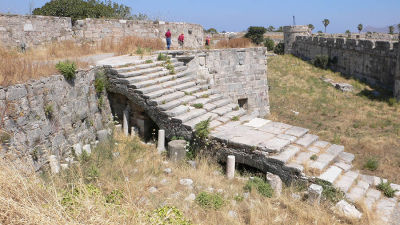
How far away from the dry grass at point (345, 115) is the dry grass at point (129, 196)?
417 centimetres

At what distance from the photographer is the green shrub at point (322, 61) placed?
23.0 m

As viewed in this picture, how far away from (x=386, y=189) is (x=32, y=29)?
35.2ft

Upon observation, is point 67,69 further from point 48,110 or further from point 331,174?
point 331,174

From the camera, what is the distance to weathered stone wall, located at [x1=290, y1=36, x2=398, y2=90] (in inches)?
655

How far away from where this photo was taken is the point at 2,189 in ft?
9.52

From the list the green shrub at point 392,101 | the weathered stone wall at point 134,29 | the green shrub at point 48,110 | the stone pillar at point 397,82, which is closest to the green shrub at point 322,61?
the stone pillar at point 397,82

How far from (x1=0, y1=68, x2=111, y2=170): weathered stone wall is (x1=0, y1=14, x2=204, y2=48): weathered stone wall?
3.96m

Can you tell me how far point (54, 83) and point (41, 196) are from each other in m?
3.83

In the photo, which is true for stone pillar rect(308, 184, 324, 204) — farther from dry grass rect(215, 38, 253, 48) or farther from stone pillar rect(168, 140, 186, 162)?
dry grass rect(215, 38, 253, 48)

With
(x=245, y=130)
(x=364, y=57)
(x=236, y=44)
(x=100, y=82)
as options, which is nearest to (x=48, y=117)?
(x=100, y=82)

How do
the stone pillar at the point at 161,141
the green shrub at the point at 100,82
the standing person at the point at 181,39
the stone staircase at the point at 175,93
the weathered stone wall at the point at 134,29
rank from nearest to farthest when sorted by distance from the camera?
the stone pillar at the point at 161,141
the stone staircase at the point at 175,93
the green shrub at the point at 100,82
the weathered stone wall at the point at 134,29
the standing person at the point at 181,39

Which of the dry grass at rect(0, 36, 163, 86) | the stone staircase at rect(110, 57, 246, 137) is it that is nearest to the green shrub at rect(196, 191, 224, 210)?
the stone staircase at rect(110, 57, 246, 137)

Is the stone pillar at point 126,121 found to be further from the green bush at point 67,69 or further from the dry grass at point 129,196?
the green bush at point 67,69

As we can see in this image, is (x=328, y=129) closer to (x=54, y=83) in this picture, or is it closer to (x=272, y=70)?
(x=54, y=83)
